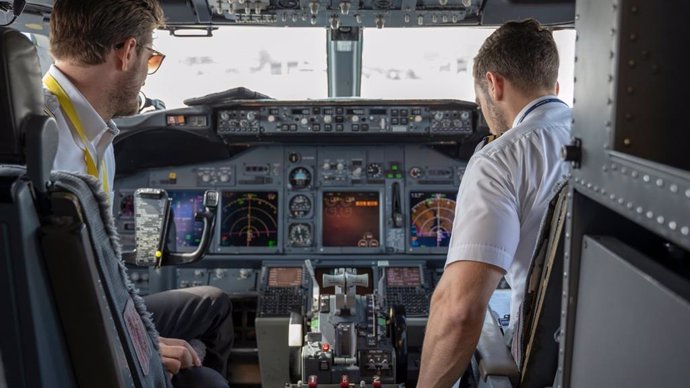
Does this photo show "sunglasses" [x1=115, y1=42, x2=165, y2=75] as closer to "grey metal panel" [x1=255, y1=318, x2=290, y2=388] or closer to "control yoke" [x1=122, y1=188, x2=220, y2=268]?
"control yoke" [x1=122, y1=188, x2=220, y2=268]

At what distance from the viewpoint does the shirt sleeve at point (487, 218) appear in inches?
73.0

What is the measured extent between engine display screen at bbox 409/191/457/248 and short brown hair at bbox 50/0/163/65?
2681 mm

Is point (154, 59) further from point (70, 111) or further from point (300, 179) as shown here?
point (300, 179)

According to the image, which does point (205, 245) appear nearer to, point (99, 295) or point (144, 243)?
point (144, 243)

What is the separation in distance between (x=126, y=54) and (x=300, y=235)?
8.08 ft

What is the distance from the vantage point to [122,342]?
1.36 metres

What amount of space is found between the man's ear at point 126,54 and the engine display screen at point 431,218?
2.62 metres

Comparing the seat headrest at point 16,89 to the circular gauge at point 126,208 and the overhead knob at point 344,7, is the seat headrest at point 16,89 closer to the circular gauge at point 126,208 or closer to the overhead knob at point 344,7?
the overhead knob at point 344,7

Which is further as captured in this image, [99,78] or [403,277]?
[403,277]

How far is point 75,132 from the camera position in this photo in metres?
2.12

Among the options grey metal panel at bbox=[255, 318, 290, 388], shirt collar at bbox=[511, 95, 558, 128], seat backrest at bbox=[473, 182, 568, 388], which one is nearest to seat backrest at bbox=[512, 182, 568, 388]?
seat backrest at bbox=[473, 182, 568, 388]

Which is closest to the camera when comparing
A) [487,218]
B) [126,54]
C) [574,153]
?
[574,153]

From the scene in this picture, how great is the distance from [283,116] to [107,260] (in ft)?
9.67

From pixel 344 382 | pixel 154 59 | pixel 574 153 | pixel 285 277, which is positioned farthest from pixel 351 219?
pixel 574 153
